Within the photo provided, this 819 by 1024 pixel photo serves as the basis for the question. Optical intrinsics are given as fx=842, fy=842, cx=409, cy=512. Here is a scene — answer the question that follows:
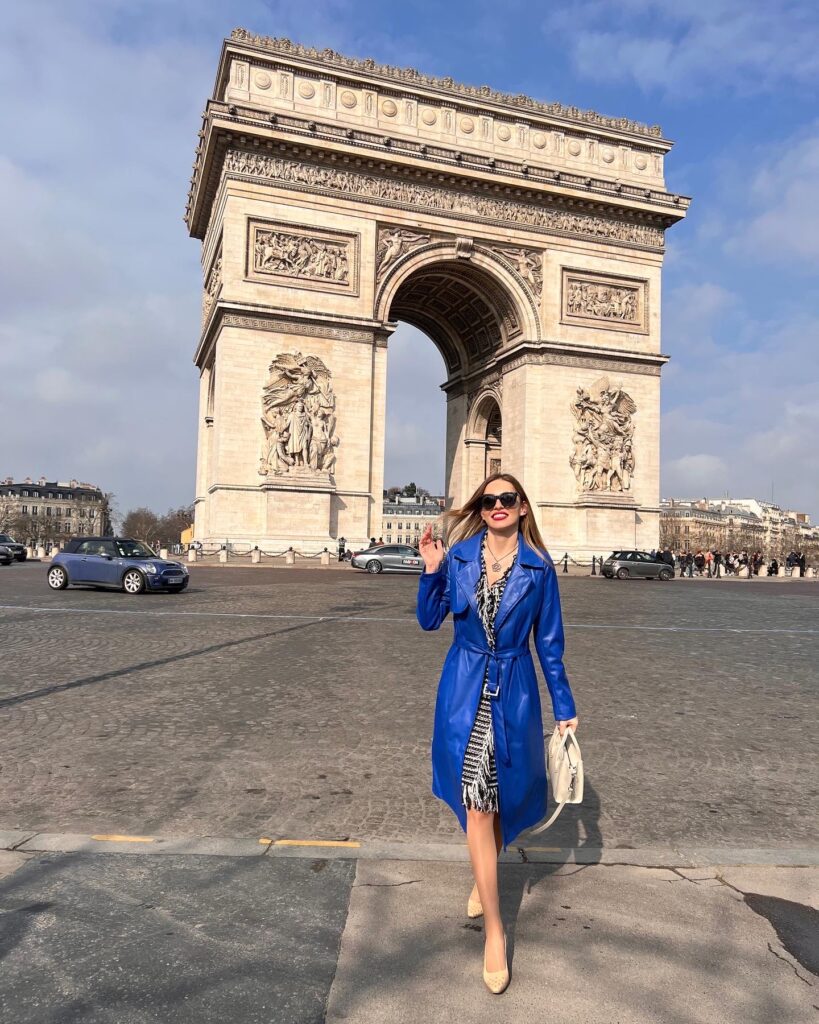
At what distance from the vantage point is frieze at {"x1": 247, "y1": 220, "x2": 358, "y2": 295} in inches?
1072

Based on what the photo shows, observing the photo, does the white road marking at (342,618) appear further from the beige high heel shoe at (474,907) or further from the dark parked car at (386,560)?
the dark parked car at (386,560)

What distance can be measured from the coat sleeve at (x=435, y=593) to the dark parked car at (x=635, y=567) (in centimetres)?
2562

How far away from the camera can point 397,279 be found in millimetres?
29453

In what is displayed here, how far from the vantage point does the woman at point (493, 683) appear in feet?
8.53

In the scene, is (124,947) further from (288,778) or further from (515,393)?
(515,393)

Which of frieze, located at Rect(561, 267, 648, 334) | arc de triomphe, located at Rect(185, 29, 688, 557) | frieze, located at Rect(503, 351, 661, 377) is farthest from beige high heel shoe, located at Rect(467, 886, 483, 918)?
frieze, located at Rect(561, 267, 648, 334)

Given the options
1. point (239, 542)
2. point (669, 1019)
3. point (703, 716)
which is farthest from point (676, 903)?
point (239, 542)

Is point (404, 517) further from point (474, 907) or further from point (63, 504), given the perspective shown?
point (474, 907)

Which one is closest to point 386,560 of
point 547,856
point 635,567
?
point 635,567

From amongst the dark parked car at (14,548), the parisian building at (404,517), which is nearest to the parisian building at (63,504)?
the parisian building at (404,517)

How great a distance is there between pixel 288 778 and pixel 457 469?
32.6 m

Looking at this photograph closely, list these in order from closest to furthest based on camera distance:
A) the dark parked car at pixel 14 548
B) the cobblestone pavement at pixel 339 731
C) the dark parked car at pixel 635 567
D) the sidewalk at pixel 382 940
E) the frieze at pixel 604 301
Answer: the sidewalk at pixel 382 940, the cobblestone pavement at pixel 339 731, the dark parked car at pixel 635 567, the frieze at pixel 604 301, the dark parked car at pixel 14 548

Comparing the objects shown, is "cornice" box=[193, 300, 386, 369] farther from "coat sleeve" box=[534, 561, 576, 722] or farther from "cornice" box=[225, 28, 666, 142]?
"coat sleeve" box=[534, 561, 576, 722]

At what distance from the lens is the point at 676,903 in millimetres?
2848
